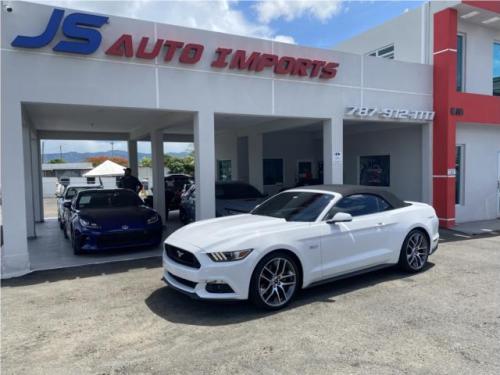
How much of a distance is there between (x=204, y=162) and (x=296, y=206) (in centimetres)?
299

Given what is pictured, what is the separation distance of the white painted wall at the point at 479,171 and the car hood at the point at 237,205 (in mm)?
6416

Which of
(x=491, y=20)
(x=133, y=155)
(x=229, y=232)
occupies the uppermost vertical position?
(x=491, y=20)

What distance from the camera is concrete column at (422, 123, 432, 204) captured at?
433 inches

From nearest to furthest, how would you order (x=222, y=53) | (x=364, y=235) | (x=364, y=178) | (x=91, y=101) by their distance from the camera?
(x=364, y=235) < (x=91, y=101) < (x=222, y=53) < (x=364, y=178)

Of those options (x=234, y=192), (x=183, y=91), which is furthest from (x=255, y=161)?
(x=183, y=91)

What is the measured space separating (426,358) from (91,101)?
648cm

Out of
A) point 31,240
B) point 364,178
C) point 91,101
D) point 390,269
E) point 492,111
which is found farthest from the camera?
point 364,178

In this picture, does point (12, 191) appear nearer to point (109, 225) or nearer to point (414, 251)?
point (109, 225)

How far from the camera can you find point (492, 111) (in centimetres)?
1153

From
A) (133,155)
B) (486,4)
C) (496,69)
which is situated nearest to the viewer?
(486,4)

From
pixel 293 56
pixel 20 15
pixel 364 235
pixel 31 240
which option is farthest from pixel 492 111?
pixel 31 240

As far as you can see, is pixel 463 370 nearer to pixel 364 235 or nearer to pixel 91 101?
pixel 364 235

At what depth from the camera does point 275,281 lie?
460cm

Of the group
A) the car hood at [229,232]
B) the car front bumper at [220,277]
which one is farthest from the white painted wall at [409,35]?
the car front bumper at [220,277]
